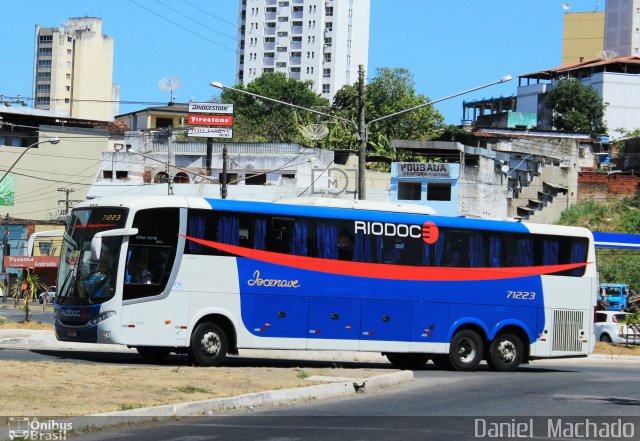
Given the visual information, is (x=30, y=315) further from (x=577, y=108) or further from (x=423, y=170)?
(x=577, y=108)

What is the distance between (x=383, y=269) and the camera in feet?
80.0

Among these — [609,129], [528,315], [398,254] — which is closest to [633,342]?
[528,315]

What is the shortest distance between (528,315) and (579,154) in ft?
196

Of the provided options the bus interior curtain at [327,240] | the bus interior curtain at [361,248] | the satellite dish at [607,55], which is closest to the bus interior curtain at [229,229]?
the bus interior curtain at [327,240]

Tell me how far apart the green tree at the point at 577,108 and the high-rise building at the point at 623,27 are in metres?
26.6

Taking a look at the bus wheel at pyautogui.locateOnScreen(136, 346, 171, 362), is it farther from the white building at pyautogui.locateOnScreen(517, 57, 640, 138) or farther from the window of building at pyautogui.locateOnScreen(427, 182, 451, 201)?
the white building at pyautogui.locateOnScreen(517, 57, 640, 138)

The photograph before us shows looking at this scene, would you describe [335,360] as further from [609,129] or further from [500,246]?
[609,129]

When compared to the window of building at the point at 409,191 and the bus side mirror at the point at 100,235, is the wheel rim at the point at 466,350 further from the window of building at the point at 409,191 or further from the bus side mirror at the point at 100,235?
the window of building at the point at 409,191

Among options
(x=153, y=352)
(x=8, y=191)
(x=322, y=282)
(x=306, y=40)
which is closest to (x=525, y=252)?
(x=322, y=282)

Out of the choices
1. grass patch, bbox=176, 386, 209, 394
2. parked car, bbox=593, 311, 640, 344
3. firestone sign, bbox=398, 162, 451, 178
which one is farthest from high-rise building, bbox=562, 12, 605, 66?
grass patch, bbox=176, 386, 209, 394

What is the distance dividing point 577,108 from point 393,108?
18.9 m

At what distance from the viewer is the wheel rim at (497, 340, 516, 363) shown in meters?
25.9

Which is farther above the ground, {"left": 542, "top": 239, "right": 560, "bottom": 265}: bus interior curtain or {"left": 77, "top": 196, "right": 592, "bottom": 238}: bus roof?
{"left": 77, "top": 196, "right": 592, "bottom": 238}: bus roof
